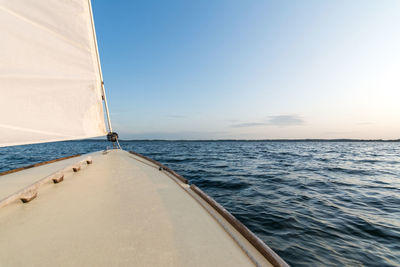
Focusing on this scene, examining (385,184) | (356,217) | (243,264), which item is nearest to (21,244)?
(243,264)

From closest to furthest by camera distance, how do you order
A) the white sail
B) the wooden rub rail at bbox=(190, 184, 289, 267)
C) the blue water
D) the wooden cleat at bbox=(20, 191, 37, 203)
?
the wooden rub rail at bbox=(190, 184, 289, 267)
the wooden cleat at bbox=(20, 191, 37, 203)
the white sail
the blue water

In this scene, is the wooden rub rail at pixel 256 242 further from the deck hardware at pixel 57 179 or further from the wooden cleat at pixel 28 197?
the deck hardware at pixel 57 179

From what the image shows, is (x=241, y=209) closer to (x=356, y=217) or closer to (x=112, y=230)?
(x=356, y=217)

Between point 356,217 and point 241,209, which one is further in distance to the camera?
point 241,209

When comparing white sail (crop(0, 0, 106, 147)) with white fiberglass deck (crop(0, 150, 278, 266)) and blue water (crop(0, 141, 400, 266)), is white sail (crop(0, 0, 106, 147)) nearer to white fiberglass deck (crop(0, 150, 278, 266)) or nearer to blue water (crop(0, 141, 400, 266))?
white fiberglass deck (crop(0, 150, 278, 266))

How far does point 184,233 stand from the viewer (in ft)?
4.62

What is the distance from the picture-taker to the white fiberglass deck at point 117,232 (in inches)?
43.3

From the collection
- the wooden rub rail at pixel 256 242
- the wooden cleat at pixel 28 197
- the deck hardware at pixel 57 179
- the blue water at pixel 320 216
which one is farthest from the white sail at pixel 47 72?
the blue water at pixel 320 216

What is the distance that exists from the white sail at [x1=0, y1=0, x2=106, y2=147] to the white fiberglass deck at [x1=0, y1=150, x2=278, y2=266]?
3.22 ft

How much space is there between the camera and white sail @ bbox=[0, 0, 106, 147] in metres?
2.08

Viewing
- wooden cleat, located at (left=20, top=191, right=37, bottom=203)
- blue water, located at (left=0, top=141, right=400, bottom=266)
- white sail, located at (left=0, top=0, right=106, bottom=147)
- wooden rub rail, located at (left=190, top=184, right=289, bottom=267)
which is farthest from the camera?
blue water, located at (left=0, top=141, right=400, bottom=266)

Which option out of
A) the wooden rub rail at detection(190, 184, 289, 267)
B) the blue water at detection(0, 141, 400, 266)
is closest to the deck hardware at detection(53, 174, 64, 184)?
the wooden rub rail at detection(190, 184, 289, 267)

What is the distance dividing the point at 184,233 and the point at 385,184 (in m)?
8.97

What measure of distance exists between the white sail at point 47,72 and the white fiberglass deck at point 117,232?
982 millimetres
